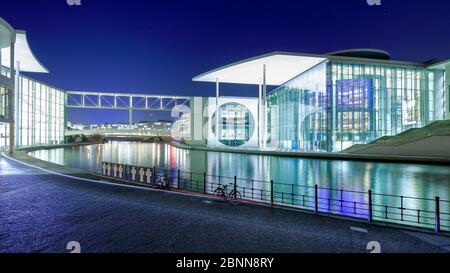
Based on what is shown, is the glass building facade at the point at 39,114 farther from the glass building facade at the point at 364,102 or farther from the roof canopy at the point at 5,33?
the glass building facade at the point at 364,102

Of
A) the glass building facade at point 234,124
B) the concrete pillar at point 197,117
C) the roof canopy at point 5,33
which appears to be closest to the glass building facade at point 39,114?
the roof canopy at point 5,33

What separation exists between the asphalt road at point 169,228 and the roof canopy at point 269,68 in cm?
3069

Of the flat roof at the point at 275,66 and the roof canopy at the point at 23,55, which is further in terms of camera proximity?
the flat roof at the point at 275,66

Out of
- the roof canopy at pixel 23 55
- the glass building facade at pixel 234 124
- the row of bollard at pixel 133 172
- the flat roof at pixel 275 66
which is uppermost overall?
the roof canopy at pixel 23 55

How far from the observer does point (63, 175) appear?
13.4 m

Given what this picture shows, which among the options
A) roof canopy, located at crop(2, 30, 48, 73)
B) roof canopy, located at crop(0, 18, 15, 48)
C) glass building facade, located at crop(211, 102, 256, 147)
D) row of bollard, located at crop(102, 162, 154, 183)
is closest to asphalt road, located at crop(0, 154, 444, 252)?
row of bollard, located at crop(102, 162, 154, 183)

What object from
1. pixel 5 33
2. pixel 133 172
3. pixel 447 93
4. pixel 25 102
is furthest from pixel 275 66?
pixel 25 102

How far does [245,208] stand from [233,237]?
2.50 meters

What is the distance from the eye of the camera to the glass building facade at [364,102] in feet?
113

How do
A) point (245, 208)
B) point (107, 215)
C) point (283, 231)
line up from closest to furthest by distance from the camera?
point (283, 231) < point (107, 215) < point (245, 208)

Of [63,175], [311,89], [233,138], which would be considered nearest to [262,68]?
[311,89]

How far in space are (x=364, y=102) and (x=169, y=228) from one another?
118 ft

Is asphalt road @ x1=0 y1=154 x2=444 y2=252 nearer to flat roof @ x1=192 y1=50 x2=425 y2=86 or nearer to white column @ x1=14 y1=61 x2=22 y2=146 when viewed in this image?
flat roof @ x1=192 y1=50 x2=425 y2=86
